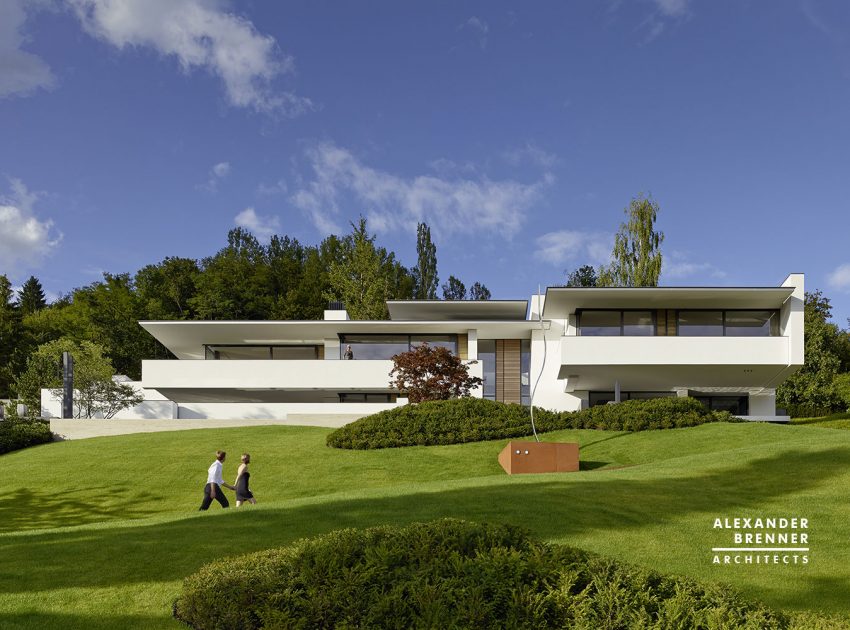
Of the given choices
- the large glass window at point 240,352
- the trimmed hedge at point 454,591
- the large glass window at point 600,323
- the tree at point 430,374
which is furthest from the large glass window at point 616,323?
the trimmed hedge at point 454,591

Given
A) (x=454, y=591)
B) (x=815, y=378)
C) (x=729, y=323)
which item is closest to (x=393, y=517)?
(x=454, y=591)

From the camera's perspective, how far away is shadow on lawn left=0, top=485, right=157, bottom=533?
16.3m

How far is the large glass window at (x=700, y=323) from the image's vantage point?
3180 centimetres

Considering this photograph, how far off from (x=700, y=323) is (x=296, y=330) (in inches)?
741

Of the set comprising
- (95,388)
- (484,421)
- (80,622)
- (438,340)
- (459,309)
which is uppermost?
(459,309)

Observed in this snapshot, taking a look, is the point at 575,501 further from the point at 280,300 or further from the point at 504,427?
the point at 280,300

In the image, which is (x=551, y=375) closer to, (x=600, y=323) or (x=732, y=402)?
(x=600, y=323)

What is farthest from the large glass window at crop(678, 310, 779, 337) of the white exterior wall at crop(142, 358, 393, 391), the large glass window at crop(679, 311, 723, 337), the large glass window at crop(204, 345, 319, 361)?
the large glass window at crop(204, 345, 319, 361)

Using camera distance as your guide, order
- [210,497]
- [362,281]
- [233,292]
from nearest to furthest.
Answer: [210,497], [362,281], [233,292]

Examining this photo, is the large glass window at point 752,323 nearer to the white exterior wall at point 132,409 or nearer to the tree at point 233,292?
the white exterior wall at point 132,409

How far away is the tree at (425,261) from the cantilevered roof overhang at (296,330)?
3352cm

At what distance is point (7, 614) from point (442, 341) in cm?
2813

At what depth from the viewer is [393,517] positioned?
1100 cm

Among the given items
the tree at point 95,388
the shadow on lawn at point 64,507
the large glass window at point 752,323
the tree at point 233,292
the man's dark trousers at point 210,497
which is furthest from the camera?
the tree at point 233,292
